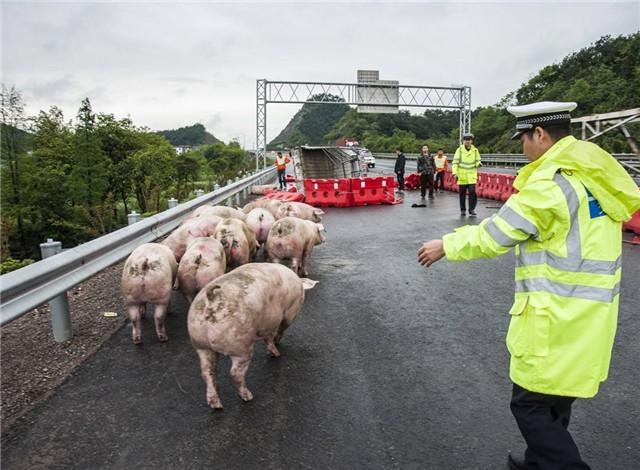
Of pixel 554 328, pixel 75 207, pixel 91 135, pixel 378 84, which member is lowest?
pixel 75 207

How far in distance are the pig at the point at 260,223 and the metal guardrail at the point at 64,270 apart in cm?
138

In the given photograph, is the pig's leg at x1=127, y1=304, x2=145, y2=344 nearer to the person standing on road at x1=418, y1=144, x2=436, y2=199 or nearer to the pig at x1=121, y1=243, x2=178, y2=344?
the pig at x1=121, y1=243, x2=178, y2=344

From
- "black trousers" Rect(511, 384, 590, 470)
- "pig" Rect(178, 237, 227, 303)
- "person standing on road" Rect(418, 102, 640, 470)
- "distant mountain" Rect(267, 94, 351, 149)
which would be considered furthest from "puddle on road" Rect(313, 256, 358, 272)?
"distant mountain" Rect(267, 94, 351, 149)

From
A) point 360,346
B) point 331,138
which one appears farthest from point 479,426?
point 331,138

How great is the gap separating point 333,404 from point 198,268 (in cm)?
219

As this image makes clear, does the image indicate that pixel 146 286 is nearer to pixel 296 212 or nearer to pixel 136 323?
pixel 136 323

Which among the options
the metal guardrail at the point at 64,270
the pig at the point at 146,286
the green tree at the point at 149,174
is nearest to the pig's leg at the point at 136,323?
the pig at the point at 146,286

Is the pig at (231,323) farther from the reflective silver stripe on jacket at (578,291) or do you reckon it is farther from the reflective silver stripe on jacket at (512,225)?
the reflective silver stripe on jacket at (578,291)

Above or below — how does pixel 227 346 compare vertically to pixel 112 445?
above

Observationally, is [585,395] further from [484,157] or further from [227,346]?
[484,157]

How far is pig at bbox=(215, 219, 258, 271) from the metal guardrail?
961 millimetres

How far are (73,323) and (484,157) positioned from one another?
45.2m

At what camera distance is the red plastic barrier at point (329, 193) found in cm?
1639

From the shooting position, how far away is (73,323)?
500 cm
